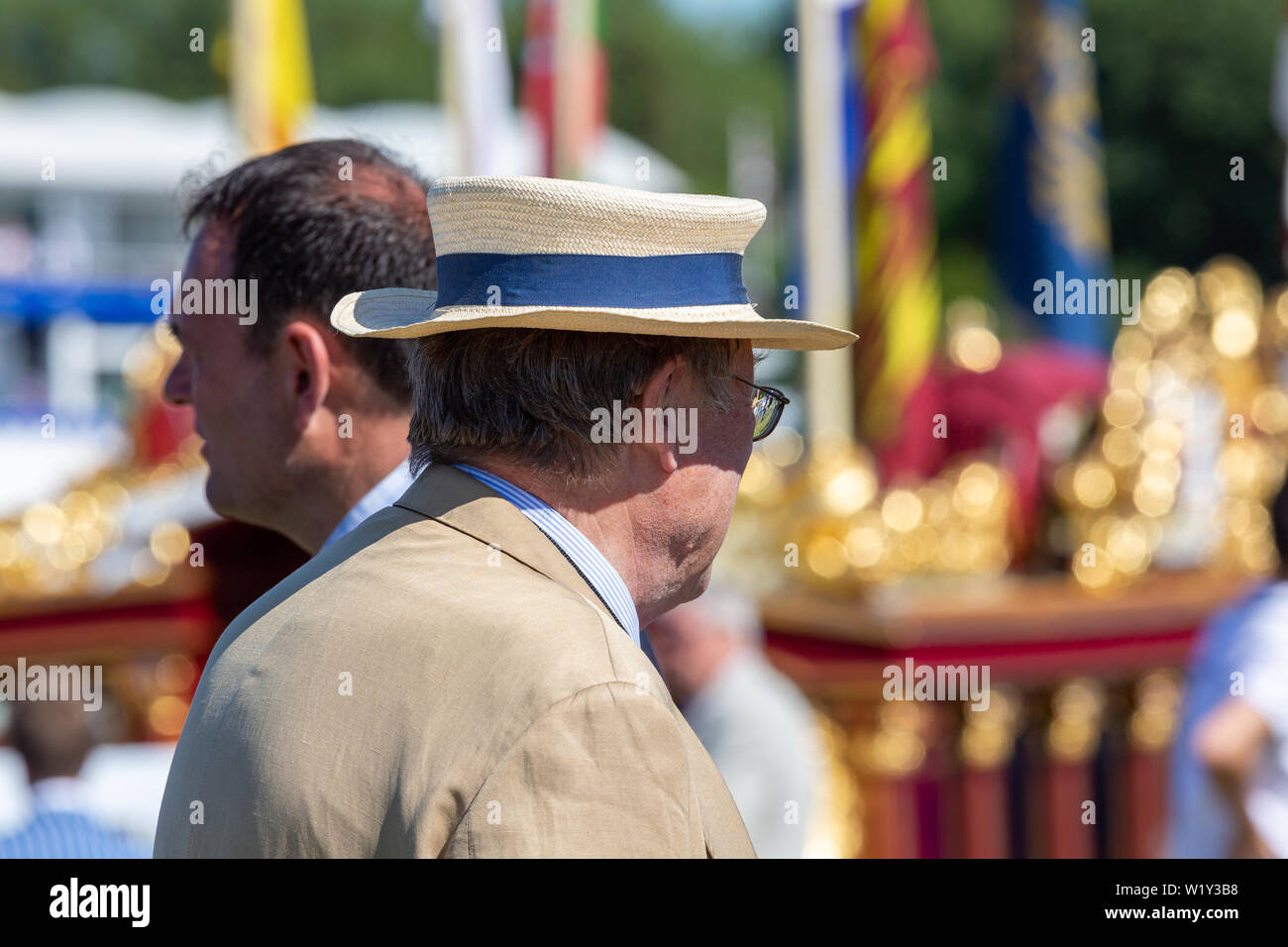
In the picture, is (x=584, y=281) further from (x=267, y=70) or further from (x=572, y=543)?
(x=267, y=70)

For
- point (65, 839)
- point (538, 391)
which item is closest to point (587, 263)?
point (538, 391)

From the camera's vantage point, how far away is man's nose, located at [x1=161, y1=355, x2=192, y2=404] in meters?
2.36

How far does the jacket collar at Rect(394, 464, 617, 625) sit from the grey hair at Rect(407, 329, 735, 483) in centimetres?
4

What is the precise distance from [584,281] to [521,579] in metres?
0.33

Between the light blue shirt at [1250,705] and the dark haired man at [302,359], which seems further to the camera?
the light blue shirt at [1250,705]

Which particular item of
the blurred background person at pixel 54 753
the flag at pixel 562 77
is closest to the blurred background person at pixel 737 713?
the blurred background person at pixel 54 753

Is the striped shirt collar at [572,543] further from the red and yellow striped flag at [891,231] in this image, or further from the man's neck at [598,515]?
the red and yellow striped flag at [891,231]

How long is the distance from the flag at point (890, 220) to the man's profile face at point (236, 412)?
4.06 m

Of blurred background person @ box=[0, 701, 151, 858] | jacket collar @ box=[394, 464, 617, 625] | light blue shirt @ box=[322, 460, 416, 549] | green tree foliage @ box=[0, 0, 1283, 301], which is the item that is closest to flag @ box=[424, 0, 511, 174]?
blurred background person @ box=[0, 701, 151, 858]

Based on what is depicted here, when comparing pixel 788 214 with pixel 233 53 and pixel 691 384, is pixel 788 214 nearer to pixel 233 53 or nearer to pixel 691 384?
pixel 233 53

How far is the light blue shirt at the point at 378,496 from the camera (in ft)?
7.24

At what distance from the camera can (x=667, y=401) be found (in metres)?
1.58

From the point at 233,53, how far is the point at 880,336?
144 inches
